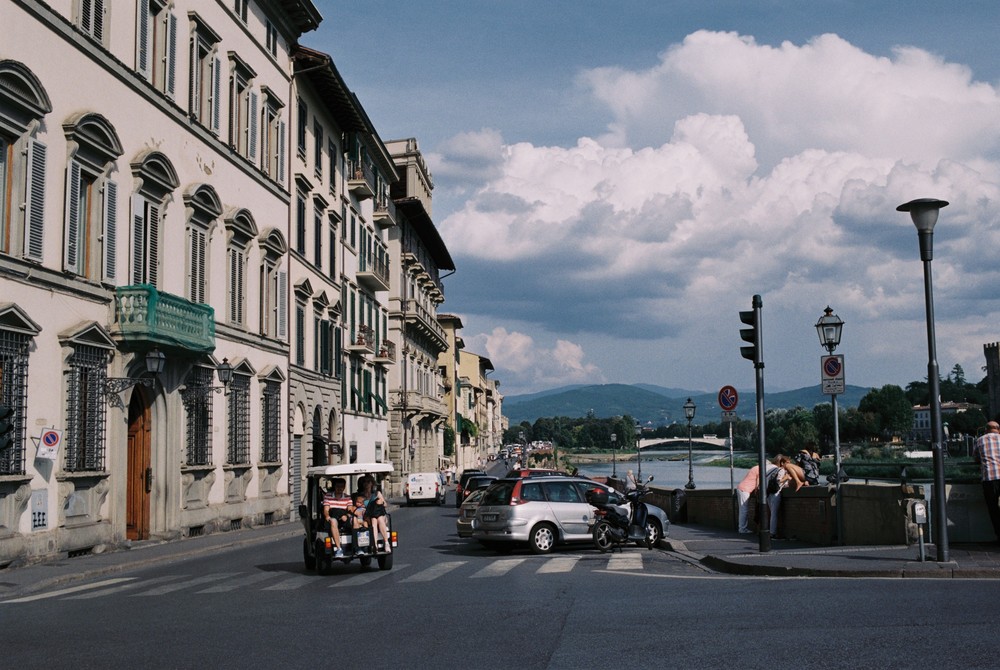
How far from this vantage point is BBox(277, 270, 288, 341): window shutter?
123ft

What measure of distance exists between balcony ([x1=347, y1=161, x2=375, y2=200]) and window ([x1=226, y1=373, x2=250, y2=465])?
18.5 m

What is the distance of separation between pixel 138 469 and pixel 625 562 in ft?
42.9

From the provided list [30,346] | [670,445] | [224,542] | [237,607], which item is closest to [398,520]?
[224,542]

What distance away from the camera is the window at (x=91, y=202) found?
73.7 feet

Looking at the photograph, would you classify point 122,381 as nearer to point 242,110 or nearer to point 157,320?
point 157,320

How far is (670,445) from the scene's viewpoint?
198625 mm

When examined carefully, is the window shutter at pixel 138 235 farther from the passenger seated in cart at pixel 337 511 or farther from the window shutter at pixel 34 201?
the passenger seated in cart at pixel 337 511

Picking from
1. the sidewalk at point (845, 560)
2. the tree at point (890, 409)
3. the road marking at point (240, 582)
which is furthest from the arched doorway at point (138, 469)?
the tree at point (890, 409)

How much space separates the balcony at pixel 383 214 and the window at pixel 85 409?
34591mm

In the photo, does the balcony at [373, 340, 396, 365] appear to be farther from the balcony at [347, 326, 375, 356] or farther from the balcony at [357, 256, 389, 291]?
the balcony at [347, 326, 375, 356]

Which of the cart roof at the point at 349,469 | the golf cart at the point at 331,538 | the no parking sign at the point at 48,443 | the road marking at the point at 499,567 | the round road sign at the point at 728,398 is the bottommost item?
the road marking at the point at 499,567

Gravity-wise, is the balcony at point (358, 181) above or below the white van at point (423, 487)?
above

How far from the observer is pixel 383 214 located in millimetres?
58469

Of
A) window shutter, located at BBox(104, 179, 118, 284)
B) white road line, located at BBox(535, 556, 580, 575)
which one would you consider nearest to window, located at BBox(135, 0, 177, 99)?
window shutter, located at BBox(104, 179, 118, 284)
